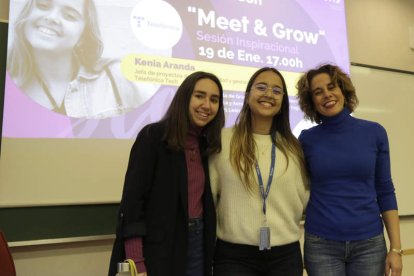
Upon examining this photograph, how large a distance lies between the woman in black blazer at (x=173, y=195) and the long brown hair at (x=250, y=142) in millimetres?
102

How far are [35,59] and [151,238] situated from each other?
1.32 metres

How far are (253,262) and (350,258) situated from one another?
439mm

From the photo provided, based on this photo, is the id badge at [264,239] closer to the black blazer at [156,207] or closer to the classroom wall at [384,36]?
the black blazer at [156,207]

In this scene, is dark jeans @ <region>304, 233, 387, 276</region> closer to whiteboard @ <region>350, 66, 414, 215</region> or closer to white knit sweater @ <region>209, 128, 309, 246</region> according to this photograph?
white knit sweater @ <region>209, 128, 309, 246</region>

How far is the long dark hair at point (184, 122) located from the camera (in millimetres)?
1479

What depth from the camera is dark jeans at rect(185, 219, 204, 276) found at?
1461 mm

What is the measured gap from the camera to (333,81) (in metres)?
1.71

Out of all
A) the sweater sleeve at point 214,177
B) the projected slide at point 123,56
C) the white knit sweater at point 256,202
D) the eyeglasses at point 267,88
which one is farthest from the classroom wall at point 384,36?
the sweater sleeve at point 214,177

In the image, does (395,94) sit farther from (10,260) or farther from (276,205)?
(10,260)

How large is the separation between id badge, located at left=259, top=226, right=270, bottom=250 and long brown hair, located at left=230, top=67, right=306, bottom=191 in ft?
0.58

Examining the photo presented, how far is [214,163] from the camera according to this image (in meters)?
1.62

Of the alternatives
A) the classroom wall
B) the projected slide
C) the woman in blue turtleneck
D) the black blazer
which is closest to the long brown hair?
the woman in blue turtleneck

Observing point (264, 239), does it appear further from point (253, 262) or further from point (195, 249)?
point (195, 249)

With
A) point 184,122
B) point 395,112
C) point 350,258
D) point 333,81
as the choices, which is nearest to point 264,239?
point 350,258
